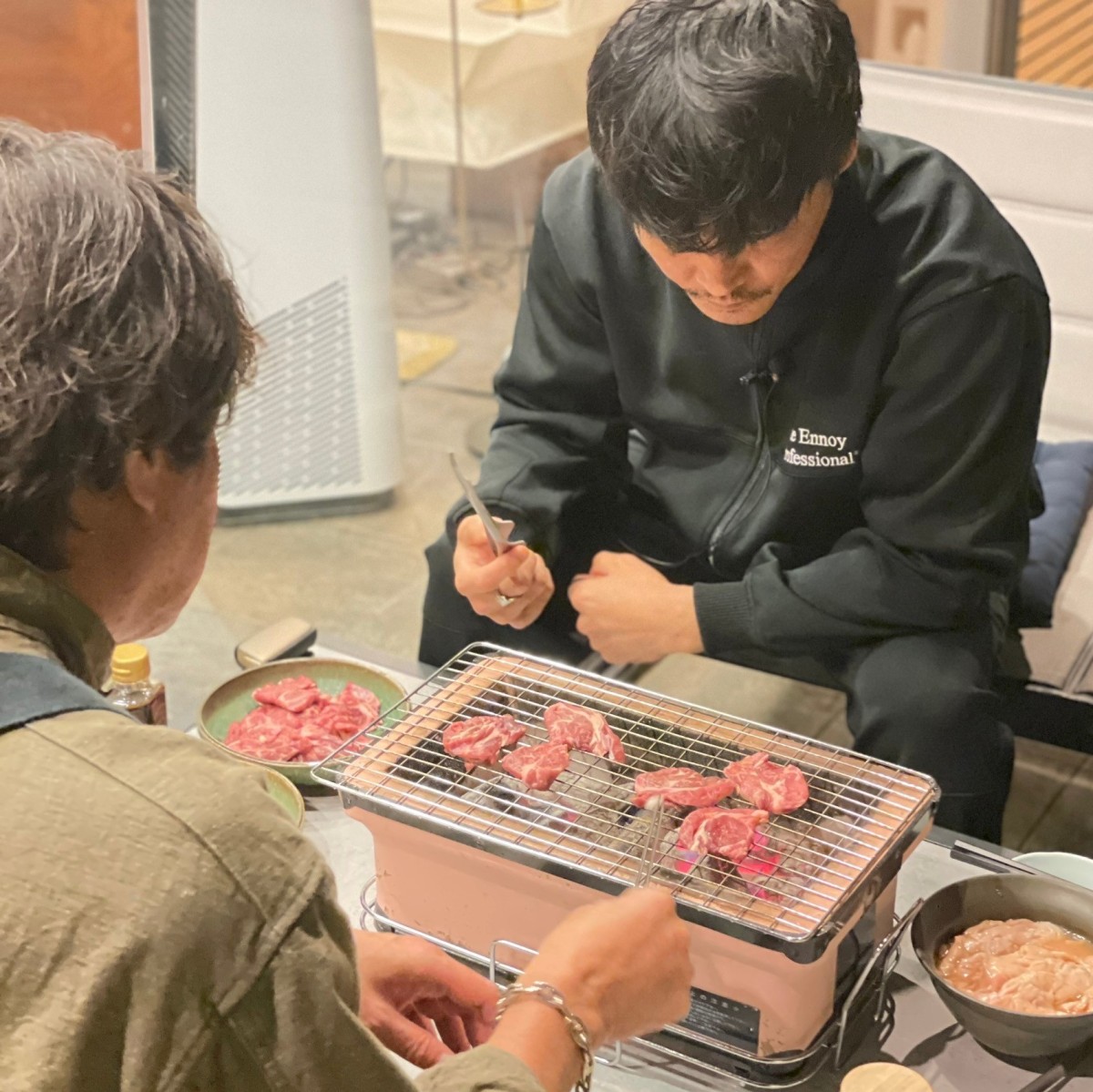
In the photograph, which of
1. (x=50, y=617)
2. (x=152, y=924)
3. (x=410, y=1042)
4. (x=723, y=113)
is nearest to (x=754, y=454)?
(x=723, y=113)

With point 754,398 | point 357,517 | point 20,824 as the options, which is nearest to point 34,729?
point 20,824

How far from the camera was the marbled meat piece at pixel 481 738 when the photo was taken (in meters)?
1.55

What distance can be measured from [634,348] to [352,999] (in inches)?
52.2

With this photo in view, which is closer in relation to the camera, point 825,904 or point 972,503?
point 825,904

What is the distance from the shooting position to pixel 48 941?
0.91m

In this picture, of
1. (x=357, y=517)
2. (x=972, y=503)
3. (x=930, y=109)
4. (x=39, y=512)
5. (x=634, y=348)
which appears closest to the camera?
(x=39, y=512)

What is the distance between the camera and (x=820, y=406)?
203cm

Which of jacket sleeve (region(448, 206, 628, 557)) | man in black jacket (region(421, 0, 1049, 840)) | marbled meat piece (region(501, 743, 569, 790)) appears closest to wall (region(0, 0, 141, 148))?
jacket sleeve (region(448, 206, 628, 557))

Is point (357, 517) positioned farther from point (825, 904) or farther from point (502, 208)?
point (825, 904)

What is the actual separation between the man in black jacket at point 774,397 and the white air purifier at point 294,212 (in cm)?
113

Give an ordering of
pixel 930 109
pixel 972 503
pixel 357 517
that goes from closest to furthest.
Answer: pixel 972 503
pixel 930 109
pixel 357 517

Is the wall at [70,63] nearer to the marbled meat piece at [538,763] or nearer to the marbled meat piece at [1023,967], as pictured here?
the marbled meat piece at [538,763]

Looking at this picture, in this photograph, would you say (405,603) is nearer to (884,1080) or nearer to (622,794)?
(622,794)

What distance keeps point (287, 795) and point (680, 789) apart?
49 centimetres
